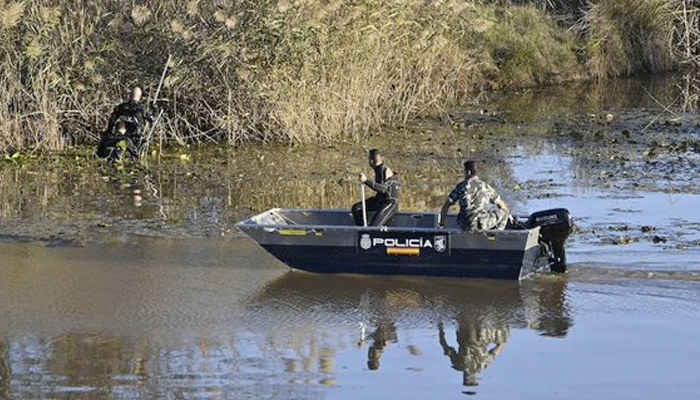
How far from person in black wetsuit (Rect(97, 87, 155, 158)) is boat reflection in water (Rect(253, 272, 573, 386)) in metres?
8.25

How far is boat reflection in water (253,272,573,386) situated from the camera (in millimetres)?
12609

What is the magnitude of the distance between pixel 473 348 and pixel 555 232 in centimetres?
269

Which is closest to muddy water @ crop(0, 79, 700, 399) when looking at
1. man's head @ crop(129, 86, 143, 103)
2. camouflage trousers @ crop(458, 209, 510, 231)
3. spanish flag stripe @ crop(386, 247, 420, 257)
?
spanish flag stripe @ crop(386, 247, 420, 257)

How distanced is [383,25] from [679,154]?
5983 millimetres

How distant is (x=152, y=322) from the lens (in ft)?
44.2

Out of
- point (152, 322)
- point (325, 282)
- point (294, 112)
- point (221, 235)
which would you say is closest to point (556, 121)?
point (294, 112)

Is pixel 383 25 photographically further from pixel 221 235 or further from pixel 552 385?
pixel 552 385

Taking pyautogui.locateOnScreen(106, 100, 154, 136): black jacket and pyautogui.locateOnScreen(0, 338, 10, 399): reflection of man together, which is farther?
pyautogui.locateOnScreen(106, 100, 154, 136): black jacket

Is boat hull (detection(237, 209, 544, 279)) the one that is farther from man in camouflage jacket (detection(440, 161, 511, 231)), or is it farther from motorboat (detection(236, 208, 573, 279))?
man in camouflage jacket (detection(440, 161, 511, 231))

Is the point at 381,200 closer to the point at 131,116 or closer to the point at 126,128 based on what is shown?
the point at 131,116

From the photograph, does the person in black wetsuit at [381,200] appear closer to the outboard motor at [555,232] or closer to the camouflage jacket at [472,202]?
the camouflage jacket at [472,202]

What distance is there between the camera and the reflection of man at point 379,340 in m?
12.1

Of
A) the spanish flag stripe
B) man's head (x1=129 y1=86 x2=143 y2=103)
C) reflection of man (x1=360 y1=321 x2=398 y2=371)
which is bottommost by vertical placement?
reflection of man (x1=360 y1=321 x2=398 y2=371)

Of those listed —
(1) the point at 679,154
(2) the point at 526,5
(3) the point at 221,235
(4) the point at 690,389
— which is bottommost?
(4) the point at 690,389
